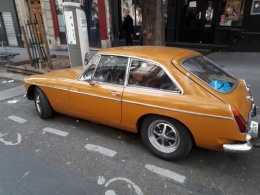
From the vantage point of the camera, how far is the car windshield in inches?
111

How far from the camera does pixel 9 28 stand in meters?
15.8

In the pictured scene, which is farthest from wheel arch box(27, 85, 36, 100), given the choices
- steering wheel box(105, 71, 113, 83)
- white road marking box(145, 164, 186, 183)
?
white road marking box(145, 164, 186, 183)

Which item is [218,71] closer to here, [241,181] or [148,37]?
[241,181]

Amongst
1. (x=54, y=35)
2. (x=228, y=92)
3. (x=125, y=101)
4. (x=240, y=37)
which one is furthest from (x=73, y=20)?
(x=54, y=35)

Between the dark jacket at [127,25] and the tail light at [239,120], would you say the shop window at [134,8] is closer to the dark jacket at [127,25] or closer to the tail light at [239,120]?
the dark jacket at [127,25]

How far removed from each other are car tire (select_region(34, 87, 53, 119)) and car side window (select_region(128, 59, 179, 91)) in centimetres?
196

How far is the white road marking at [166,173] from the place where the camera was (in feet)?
8.77

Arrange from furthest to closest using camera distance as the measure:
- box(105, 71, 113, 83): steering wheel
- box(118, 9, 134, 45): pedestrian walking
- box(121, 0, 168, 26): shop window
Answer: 1. box(121, 0, 168, 26): shop window
2. box(118, 9, 134, 45): pedestrian walking
3. box(105, 71, 113, 83): steering wheel

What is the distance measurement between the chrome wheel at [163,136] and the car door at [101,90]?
0.57m

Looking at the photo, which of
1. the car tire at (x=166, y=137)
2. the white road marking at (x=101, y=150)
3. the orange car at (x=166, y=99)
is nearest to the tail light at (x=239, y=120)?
the orange car at (x=166, y=99)

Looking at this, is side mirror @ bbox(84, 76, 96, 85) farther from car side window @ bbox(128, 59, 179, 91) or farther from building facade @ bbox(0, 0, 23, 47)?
building facade @ bbox(0, 0, 23, 47)

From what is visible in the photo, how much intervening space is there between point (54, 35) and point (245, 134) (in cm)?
1377

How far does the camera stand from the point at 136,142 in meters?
3.51

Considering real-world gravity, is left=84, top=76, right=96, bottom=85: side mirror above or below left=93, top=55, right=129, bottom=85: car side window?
below
